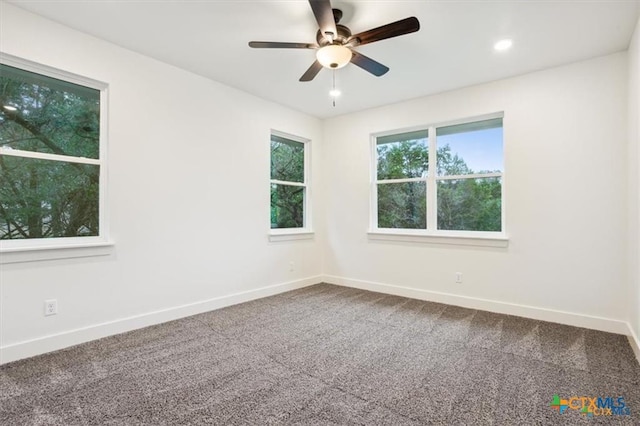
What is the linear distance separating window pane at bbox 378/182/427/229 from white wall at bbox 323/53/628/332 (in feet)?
1.18

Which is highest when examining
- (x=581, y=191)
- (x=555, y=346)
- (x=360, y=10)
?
(x=360, y=10)

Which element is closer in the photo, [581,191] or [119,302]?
[119,302]

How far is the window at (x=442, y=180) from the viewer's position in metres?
3.85

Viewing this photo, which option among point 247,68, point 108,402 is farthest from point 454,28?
point 108,402

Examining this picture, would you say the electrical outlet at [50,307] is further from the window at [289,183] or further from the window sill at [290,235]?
the window at [289,183]

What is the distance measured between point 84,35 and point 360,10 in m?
2.37

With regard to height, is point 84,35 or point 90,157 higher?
point 84,35

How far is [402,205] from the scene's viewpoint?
4555mm

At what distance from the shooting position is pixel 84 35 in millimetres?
2789

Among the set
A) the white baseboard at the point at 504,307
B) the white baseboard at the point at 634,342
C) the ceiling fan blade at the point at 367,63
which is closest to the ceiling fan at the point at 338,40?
the ceiling fan blade at the point at 367,63

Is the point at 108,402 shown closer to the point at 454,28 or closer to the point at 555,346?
the point at 555,346

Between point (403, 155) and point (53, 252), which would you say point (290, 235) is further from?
point (53, 252)

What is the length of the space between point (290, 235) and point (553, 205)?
3173 mm

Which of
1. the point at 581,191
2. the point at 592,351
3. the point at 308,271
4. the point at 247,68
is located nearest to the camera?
the point at 592,351
